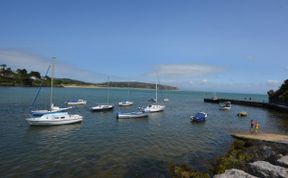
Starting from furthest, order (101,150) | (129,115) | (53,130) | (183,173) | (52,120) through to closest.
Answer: (129,115) → (52,120) → (53,130) → (101,150) → (183,173)

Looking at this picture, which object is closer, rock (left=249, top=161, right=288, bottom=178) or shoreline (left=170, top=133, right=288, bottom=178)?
rock (left=249, top=161, right=288, bottom=178)

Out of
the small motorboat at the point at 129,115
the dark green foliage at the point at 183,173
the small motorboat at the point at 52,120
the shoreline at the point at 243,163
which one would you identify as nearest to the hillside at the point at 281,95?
the small motorboat at the point at 129,115

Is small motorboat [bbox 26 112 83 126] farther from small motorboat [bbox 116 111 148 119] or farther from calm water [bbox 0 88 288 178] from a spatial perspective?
small motorboat [bbox 116 111 148 119]

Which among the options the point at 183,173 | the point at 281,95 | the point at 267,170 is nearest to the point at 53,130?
the point at 183,173

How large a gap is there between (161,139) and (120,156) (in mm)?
10446

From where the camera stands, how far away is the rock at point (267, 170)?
16.0 meters

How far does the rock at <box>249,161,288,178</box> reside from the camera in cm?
1596

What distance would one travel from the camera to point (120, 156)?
26266mm

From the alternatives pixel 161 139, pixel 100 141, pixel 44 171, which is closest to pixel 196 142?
pixel 161 139

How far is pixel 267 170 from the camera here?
16703 millimetres

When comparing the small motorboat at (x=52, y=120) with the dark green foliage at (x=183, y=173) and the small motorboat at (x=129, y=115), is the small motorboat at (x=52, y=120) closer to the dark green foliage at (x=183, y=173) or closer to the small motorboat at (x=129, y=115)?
the small motorboat at (x=129, y=115)

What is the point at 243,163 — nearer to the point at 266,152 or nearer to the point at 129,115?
the point at 266,152

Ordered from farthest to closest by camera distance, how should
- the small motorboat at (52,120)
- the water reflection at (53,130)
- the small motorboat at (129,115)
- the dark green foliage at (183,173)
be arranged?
the small motorboat at (129,115), the small motorboat at (52,120), the water reflection at (53,130), the dark green foliage at (183,173)

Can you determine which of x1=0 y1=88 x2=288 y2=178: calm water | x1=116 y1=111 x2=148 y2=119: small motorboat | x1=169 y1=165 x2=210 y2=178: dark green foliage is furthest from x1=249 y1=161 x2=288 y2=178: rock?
x1=116 y1=111 x2=148 y2=119: small motorboat
